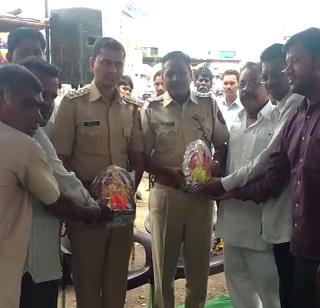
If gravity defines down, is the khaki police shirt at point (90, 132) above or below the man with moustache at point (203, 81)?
below

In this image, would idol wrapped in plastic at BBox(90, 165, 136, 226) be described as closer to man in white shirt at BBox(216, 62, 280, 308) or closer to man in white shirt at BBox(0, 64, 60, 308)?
man in white shirt at BBox(0, 64, 60, 308)

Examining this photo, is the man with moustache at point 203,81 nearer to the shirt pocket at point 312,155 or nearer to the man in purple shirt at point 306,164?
the man in purple shirt at point 306,164

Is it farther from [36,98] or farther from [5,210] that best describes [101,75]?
[5,210]

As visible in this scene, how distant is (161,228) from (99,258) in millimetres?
576

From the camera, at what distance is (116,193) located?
2.45 metres

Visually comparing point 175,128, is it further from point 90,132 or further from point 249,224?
point 249,224

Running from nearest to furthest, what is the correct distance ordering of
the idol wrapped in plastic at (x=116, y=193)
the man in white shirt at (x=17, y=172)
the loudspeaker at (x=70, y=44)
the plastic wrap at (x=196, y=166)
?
the man in white shirt at (x=17, y=172) < the idol wrapped in plastic at (x=116, y=193) < the plastic wrap at (x=196, y=166) < the loudspeaker at (x=70, y=44)

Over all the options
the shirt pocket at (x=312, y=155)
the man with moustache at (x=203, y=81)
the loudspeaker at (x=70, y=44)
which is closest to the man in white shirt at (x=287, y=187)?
the shirt pocket at (x=312, y=155)

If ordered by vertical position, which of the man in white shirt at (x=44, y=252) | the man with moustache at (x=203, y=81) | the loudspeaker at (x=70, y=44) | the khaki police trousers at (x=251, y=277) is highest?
the loudspeaker at (x=70, y=44)

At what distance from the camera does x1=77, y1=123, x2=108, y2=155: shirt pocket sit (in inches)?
104

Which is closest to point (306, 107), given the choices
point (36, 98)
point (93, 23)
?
point (36, 98)

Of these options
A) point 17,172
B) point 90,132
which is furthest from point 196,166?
point 17,172

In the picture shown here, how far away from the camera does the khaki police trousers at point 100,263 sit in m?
2.61

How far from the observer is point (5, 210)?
6.00 ft
